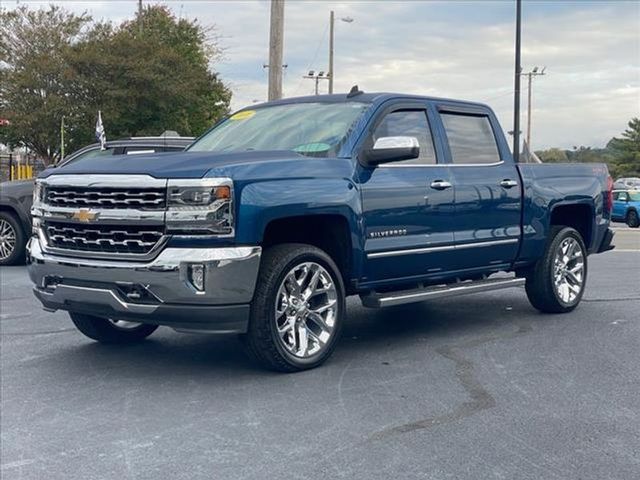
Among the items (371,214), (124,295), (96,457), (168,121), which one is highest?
(168,121)

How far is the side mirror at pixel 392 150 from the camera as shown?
6.00 m

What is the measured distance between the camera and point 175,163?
543 cm

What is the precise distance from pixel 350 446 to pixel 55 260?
2.55 meters

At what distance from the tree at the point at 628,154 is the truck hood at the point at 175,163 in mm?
72342

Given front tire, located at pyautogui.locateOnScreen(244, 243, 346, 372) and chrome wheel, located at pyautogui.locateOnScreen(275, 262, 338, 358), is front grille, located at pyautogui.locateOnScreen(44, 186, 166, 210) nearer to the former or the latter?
front tire, located at pyautogui.locateOnScreen(244, 243, 346, 372)

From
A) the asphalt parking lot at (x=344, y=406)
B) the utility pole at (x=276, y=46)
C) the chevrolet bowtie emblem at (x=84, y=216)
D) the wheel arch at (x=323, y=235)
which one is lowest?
the asphalt parking lot at (x=344, y=406)

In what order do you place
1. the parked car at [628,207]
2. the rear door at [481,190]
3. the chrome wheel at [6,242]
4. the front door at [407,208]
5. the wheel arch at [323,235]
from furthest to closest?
the parked car at [628,207], the chrome wheel at [6,242], the rear door at [481,190], the front door at [407,208], the wheel arch at [323,235]

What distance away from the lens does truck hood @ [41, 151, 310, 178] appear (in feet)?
17.3

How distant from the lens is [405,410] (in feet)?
16.3

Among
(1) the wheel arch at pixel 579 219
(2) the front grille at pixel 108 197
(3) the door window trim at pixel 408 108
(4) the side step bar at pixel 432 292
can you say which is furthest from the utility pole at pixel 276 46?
(2) the front grille at pixel 108 197

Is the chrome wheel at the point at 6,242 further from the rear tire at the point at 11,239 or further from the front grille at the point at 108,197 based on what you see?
the front grille at the point at 108,197

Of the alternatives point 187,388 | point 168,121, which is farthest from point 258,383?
point 168,121

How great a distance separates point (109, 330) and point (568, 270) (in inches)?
173

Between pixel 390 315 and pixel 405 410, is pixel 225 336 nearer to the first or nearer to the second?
pixel 390 315
